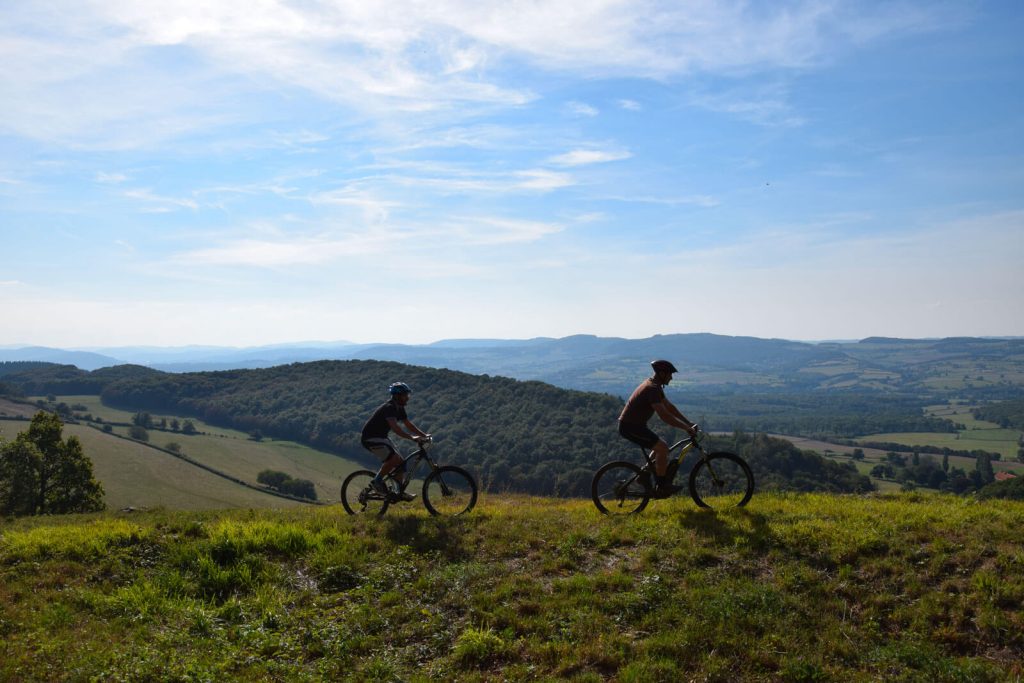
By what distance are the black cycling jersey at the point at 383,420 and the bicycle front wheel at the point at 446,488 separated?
1237 mm

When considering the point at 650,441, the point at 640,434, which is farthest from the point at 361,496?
the point at 650,441

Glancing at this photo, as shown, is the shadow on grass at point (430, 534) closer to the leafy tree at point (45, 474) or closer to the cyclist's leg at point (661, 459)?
the cyclist's leg at point (661, 459)

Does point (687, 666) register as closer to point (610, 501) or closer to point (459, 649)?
point (459, 649)

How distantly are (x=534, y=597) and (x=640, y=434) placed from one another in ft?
13.2

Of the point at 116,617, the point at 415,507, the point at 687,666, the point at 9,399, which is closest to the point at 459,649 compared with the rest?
the point at 687,666

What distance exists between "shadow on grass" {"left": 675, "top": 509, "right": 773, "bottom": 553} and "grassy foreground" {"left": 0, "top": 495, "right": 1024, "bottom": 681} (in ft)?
0.15

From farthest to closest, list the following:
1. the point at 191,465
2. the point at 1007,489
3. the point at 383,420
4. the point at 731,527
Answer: the point at 191,465 < the point at 1007,489 < the point at 383,420 < the point at 731,527

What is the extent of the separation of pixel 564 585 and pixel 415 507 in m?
5.29

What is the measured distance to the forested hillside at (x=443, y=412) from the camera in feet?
158

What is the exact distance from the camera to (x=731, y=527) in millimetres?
9570

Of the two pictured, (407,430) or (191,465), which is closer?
(407,430)

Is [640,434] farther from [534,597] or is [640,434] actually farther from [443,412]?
[443,412]

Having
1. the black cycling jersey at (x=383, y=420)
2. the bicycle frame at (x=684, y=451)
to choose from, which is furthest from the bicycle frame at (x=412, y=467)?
the bicycle frame at (x=684, y=451)

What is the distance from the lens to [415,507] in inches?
500
